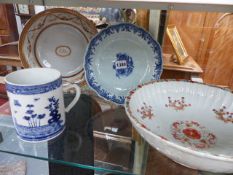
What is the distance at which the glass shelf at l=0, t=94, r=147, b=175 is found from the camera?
40 cm

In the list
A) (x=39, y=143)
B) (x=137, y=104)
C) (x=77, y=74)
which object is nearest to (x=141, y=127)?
(x=137, y=104)

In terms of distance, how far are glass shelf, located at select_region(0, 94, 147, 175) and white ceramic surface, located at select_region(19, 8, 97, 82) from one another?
11 cm

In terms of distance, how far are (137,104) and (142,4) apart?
199 mm

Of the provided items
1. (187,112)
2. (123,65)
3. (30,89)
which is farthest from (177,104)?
(30,89)

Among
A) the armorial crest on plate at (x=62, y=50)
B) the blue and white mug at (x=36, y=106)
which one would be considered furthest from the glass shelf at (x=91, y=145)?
the armorial crest on plate at (x=62, y=50)

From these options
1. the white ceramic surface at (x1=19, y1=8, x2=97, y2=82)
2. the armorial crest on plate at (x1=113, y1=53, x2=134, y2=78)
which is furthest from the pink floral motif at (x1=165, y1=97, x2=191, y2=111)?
the white ceramic surface at (x1=19, y1=8, x2=97, y2=82)

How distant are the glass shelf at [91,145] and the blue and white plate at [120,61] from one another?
6 cm

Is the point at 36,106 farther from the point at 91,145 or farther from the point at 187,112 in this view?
the point at 187,112

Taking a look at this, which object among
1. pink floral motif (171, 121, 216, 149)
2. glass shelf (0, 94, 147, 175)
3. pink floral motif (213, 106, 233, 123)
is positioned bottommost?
glass shelf (0, 94, 147, 175)

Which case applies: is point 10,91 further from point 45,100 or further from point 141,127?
point 141,127

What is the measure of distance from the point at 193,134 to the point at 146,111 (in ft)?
0.31

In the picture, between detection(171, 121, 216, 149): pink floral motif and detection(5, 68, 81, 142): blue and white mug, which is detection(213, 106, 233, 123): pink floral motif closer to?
detection(171, 121, 216, 149): pink floral motif

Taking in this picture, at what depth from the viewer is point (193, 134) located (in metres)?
0.37

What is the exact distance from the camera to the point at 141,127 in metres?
0.29
